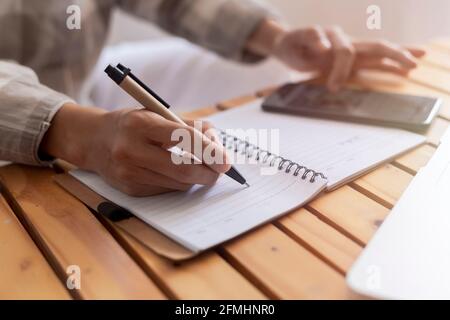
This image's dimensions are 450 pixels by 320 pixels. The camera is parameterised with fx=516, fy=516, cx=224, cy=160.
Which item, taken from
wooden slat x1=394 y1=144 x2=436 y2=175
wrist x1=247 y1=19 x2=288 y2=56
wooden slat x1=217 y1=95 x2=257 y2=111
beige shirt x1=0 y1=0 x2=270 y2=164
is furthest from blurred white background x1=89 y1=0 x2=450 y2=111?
wooden slat x1=394 y1=144 x2=436 y2=175

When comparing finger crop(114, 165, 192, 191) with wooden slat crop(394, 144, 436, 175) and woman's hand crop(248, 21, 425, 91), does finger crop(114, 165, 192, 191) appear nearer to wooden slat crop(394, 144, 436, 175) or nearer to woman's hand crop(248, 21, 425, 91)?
wooden slat crop(394, 144, 436, 175)

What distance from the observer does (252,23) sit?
841 mm

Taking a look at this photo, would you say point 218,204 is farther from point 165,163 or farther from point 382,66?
point 382,66

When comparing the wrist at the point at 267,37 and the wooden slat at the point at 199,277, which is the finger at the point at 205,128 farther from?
the wrist at the point at 267,37

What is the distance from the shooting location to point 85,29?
33.5 inches

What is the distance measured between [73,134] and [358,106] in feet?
1.16

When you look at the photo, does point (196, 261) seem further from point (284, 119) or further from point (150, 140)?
point (284, 119)

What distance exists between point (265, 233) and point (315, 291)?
79 mm

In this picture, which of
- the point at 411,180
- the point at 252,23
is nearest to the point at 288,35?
the point at 252,23

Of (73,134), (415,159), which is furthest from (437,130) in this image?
(73,134)

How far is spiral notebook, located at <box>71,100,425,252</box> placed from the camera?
0.43 m

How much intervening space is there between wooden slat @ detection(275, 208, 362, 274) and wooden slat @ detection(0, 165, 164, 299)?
0.13 metres

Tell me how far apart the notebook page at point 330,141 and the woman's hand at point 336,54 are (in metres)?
0.14
